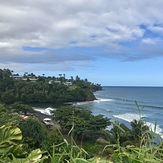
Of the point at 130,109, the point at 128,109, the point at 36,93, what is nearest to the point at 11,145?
the point at 130,109

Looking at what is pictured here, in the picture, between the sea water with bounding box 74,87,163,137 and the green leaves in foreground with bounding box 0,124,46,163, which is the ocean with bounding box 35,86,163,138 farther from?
the green leaves in foreground with bounding box 0,124,46,163

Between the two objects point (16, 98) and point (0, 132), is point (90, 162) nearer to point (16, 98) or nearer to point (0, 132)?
point (0, 132)

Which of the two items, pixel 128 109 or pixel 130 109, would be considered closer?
pixel 130 109

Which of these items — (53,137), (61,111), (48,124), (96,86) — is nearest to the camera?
(53,137)

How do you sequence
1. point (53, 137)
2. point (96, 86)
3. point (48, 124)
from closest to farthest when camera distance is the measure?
point (53, 137)
point (48, 124)
point (96, 86)

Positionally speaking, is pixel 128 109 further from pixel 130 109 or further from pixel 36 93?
pixel 36 93

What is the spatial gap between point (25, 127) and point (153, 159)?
72.6 ft

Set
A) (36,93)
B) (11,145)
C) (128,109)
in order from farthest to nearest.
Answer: (36,93), (128,109), (11,145)

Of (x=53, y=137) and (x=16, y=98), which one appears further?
(x=16, y=98)

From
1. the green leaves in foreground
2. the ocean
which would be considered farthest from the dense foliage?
the green leaves in foreground

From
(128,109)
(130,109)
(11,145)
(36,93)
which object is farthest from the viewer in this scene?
(36,93)

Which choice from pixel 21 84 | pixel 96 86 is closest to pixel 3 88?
pixel 21 84

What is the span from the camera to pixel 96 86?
114625 millimetres

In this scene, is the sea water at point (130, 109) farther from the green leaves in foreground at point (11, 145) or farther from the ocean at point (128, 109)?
the green leaves in foreground at point (11, 145)
